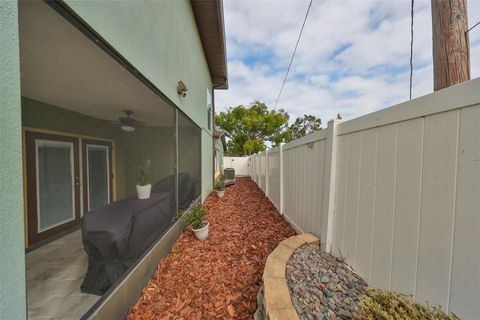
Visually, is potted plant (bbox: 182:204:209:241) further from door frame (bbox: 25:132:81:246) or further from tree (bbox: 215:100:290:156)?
tree (bbox: 215:100:290:156)

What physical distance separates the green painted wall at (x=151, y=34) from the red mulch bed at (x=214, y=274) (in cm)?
249

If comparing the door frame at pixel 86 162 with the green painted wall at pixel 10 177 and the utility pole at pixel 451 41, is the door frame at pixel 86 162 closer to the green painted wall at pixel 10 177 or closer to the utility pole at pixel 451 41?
the green painted wall at pixel 10 177

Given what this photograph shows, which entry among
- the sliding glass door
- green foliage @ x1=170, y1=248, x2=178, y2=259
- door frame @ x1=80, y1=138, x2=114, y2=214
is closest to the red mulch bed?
green foliage @ x1=170, y1=248, x2=178, y2=259

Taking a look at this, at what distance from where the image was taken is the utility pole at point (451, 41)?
179cm

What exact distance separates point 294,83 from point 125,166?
Result: 8.91m

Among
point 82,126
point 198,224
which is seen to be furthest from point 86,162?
point 198,224

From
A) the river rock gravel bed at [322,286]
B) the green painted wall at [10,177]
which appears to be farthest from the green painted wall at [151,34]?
the river rock gravel bed at [322,286]

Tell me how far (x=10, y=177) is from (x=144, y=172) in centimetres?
237

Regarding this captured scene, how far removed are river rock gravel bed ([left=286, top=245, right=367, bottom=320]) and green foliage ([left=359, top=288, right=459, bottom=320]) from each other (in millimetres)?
249

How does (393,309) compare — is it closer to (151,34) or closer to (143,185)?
(143,185)

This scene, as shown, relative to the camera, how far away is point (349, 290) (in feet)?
5.49

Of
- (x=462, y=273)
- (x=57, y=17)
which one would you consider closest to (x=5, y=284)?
(x=57, y=17)

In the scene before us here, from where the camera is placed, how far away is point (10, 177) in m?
0.88

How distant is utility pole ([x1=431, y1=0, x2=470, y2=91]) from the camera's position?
179cm
